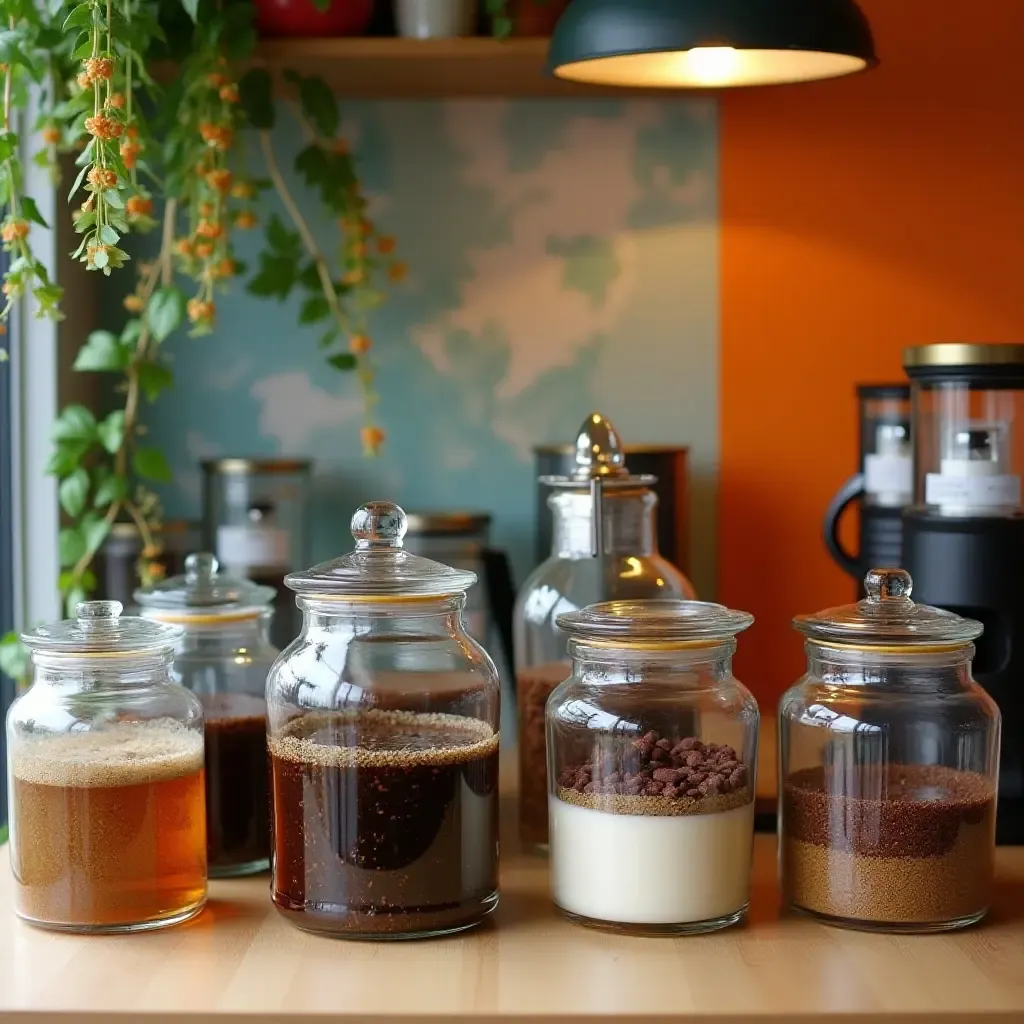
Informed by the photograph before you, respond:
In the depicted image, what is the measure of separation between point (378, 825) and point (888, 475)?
894 mm

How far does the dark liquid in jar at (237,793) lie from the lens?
1.20 meters

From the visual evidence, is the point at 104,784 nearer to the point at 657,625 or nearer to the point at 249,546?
the point at 657,625

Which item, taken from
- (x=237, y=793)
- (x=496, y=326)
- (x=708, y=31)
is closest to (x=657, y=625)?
(x=237, y=793)

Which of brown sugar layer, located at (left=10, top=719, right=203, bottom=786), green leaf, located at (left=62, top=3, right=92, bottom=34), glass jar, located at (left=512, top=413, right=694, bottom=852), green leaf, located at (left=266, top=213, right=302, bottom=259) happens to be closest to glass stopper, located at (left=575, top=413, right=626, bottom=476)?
glass jar, located at (left=512, top=413, right=694, bottom=852)

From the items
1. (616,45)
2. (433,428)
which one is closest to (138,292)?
(433,428)

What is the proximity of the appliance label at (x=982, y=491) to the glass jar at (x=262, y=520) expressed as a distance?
31.2 inches

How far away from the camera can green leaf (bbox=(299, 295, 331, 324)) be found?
1797 millimetres

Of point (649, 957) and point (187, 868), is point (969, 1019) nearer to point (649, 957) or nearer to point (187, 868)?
point (649, 957)

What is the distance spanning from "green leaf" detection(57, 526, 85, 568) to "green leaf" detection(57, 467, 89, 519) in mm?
22

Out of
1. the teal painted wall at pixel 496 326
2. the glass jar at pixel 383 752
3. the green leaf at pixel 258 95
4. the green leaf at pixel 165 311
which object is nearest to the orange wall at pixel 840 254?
the teal painted wall at pixel 496 326

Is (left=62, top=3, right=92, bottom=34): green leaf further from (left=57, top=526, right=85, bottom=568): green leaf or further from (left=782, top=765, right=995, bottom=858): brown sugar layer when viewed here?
(left=782, top=765, right=995, bottom=858): brown sugar layer

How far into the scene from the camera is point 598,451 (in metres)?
1.31

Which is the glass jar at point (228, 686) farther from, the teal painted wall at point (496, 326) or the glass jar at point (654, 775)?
the teal painted wall at point (496, 326)

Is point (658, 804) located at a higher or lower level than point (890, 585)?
lower
